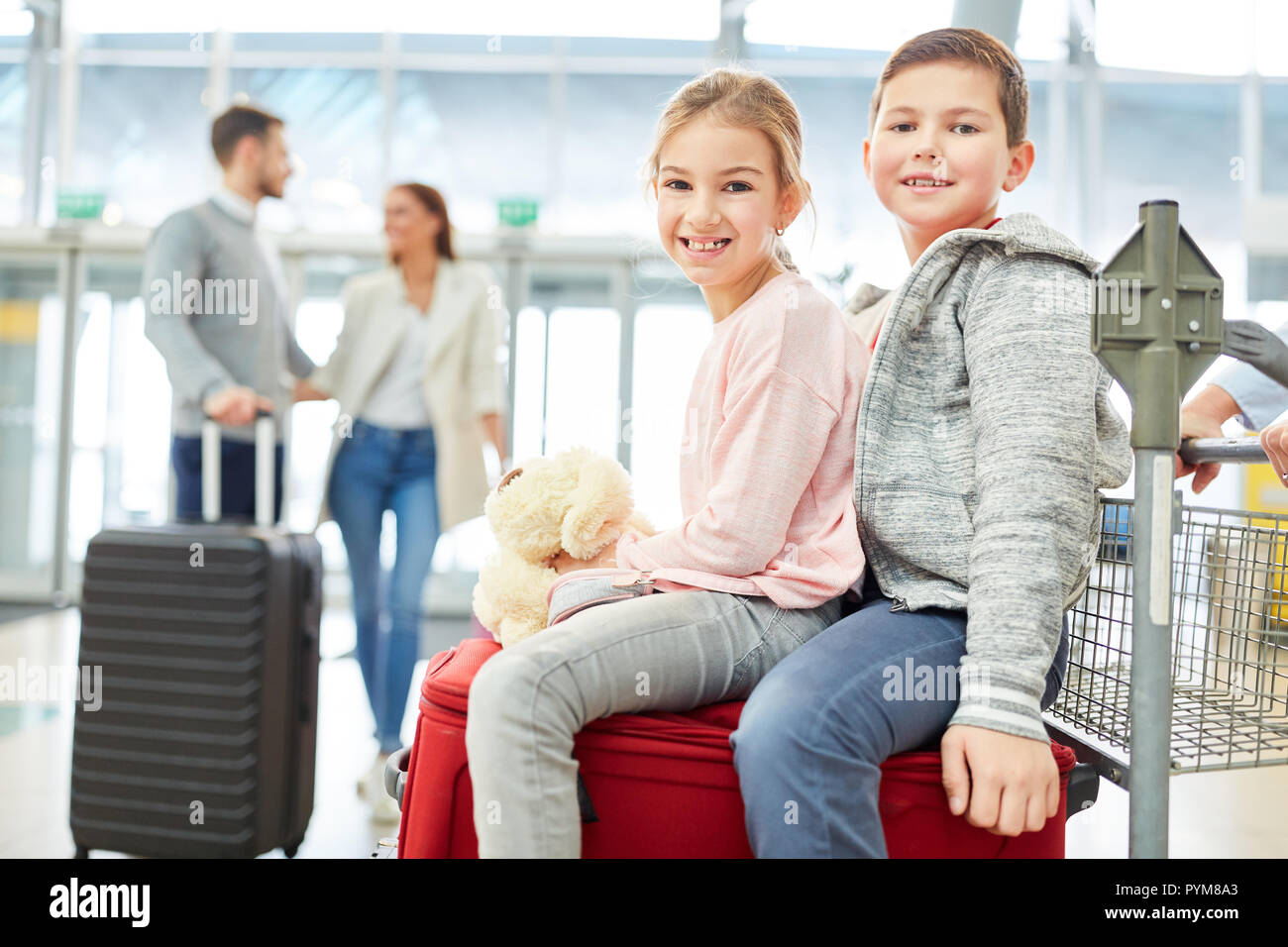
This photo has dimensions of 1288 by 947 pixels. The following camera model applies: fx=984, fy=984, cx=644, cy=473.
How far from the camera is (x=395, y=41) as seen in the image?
6.96 metres

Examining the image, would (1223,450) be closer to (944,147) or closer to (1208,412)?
(1208,412)

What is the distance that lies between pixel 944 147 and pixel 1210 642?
0.76m

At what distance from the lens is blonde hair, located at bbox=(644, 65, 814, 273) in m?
1.22

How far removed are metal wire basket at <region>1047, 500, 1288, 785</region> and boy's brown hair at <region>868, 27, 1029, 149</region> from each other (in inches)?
20.4

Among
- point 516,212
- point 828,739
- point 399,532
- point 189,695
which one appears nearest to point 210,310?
point 399,532

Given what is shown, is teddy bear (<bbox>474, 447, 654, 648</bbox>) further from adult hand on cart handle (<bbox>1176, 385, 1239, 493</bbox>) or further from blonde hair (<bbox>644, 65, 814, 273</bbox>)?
adult hand on cart handle (<bbox>1176, 385, 1239, 493</bbox>)

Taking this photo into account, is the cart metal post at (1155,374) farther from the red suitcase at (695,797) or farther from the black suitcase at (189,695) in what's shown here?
the black suitcase at (189,695)

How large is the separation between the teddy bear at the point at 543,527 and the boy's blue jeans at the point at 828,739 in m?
0.34

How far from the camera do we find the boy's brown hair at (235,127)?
8.68ft

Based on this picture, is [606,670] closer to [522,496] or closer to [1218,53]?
[522,496]

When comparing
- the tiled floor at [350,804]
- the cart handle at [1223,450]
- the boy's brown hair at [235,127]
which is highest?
the boy's brown hair at [235,127]

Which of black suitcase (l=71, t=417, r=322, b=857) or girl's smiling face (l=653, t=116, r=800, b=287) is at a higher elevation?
girl's smiling face (l=653, t=116, r=800, b=287)

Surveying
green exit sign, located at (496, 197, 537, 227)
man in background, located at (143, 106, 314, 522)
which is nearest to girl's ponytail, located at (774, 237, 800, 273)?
man in background, located at (143, 106, 314, 522)

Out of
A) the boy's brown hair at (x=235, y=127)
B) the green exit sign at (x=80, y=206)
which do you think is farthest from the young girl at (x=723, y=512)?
the green exit sign at (x=80, y=206)
